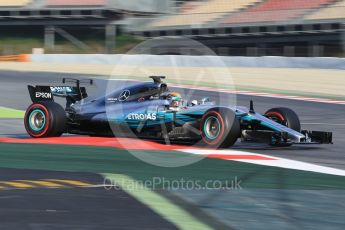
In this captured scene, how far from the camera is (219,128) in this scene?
10.4 metres

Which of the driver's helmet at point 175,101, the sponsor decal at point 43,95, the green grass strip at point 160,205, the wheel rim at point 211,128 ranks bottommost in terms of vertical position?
the green grass strip at point 160,205

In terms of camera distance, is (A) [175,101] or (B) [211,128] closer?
(B) [211,128]

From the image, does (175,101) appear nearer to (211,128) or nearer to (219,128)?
(211,128)

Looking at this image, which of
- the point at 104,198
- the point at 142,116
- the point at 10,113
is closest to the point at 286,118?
the point at 142,116

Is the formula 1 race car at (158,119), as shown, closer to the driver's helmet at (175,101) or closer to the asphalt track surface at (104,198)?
the driver's helmet at (175,101)

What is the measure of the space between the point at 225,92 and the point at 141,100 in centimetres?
1273

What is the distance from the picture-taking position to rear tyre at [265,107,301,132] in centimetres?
1127

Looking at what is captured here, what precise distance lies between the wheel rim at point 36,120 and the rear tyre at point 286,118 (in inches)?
152

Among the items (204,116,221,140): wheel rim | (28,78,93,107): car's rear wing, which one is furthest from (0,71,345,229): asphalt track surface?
(204,116,221,140): wheel rim

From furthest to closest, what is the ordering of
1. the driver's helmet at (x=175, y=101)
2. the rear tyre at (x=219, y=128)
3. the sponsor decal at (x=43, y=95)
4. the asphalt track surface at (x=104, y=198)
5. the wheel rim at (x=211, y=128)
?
the sponsor decal at (x=43, y=95), the driver's helmet at (x=175, y=101), the wheel rim at (x=211, y=128), the rear tyre at (x=219, y=128), the asphalt track surface at (x=104, y=198)

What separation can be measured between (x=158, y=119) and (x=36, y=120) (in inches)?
89.1

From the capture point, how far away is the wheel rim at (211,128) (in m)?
10.4

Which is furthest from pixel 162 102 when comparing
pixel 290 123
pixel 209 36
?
pixel 209 36

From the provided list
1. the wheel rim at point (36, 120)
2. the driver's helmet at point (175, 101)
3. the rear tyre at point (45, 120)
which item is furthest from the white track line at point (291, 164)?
the wheel rim at point (36, 120)
